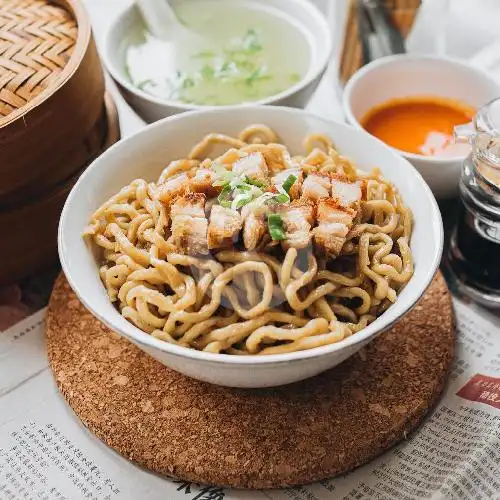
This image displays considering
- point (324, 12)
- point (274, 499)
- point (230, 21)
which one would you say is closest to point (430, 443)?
point (274, 499)

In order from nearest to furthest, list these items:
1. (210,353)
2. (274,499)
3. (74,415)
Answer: (210,353)
(274,499)
(74,415)

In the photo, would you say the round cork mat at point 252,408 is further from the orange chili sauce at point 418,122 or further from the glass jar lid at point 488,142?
the orange chili sauce at point 418,122

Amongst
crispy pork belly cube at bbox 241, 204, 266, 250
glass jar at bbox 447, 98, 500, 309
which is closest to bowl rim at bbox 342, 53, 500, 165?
glass jar at bbox 447, 98, 500, 309

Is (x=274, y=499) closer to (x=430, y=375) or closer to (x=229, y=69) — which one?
(x=430, y=375)

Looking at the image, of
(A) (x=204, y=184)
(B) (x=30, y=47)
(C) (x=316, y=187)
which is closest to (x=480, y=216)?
(C) (x=316, y=187)

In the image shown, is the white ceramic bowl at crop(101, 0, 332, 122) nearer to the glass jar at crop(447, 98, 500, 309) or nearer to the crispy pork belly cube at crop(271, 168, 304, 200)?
the crispy pork belly cube at crop(271, 168, 304, 200)

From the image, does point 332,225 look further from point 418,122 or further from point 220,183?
point 418,122
